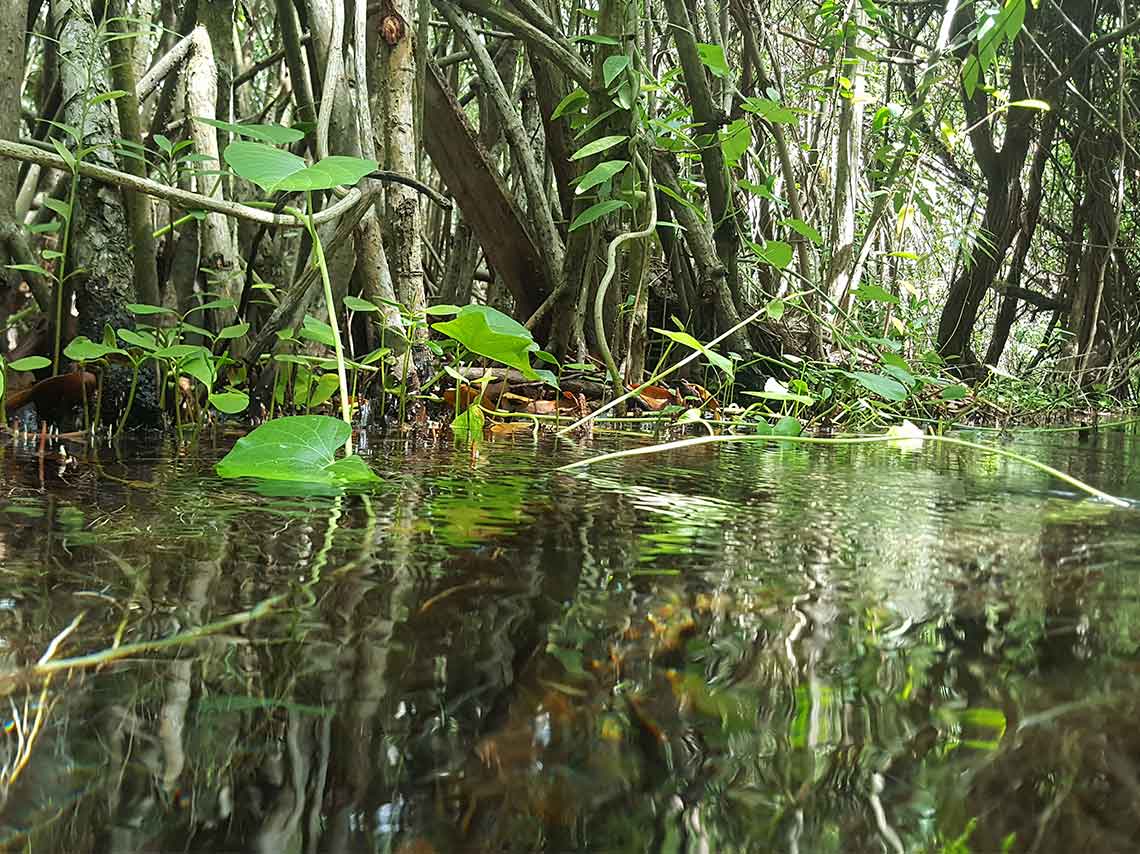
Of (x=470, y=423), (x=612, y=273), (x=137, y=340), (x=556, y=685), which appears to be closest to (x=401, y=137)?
(x=612, y=273)

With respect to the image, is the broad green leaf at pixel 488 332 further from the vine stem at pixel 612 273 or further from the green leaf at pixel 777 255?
the green leaf at pixel 777 255

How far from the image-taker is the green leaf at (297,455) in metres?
0.78

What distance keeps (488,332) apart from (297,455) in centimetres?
35

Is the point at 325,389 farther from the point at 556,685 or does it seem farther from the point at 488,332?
the point at 556,685

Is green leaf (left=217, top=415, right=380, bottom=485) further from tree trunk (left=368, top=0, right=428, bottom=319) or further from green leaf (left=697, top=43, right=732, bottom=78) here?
green leaf (left=697, top=43, right=732, bottom=78)

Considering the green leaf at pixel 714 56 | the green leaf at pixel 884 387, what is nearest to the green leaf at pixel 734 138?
the green leaf at pixel 714 56

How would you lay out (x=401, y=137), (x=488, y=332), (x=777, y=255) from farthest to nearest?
(x=777, y=255)
(x=401, y=137)
(x=488, y=332)

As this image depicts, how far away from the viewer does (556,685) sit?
0.30 m

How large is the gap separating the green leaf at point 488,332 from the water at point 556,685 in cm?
44

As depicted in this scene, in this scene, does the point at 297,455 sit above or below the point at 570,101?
below

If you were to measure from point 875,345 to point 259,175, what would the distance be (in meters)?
1.65

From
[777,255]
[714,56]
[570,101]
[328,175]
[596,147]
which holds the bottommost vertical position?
[328,175]

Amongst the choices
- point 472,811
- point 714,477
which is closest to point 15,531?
point 472,811

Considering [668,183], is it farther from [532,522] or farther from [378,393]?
[532,522]
